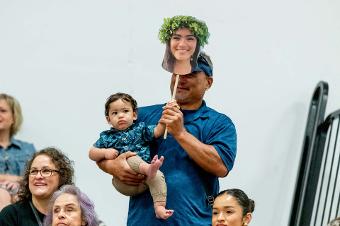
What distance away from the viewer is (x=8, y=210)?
422 centimetres

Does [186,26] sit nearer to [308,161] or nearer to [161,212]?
[161,212]

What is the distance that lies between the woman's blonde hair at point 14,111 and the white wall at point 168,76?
9.1 inches

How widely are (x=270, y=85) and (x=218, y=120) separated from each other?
4.48 ft

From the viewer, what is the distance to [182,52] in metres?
4.04

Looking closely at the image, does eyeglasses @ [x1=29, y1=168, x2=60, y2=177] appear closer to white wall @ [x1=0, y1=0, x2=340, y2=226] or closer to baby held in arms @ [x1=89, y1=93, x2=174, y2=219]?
baby held in arms @ [x1=89, y1=93, x2=174, y2=219]

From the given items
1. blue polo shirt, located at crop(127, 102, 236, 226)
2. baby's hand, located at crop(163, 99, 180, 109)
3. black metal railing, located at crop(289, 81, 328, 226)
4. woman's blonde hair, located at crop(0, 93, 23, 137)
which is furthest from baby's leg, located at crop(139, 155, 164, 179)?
woman's blonde hair, located at crop(0, 93, 23, 137)

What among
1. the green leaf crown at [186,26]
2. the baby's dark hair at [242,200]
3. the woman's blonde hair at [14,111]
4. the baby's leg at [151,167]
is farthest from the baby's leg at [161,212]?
the woman's blonde hair at [14,111]

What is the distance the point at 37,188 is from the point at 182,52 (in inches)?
35.1

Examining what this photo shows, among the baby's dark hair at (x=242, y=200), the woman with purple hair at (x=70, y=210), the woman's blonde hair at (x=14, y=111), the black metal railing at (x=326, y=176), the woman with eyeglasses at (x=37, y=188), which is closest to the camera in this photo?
the baby's dark hair at (x=242, y=200)

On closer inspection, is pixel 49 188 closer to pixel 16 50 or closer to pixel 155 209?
pixel 155 209

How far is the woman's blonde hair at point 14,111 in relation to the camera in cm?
536

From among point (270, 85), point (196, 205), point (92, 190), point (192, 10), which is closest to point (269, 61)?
point (270, 85)

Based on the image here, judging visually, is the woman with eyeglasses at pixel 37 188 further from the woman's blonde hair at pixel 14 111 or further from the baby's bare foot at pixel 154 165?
the woman's blonde hair at pixel 14 111

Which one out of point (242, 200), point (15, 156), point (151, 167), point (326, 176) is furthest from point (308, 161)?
point (151, 167)
